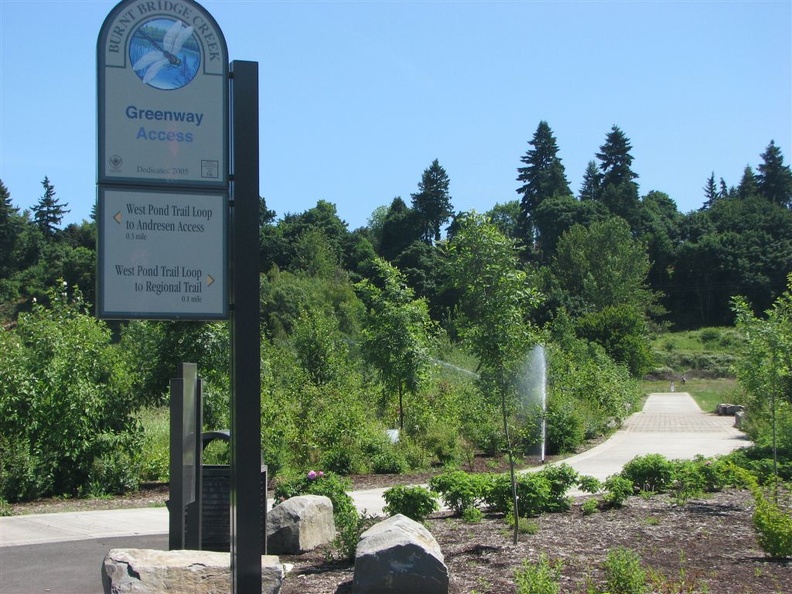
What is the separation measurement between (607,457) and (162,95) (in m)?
16.9

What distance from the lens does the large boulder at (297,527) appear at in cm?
859

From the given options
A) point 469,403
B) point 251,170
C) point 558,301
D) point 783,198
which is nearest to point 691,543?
point 251,170

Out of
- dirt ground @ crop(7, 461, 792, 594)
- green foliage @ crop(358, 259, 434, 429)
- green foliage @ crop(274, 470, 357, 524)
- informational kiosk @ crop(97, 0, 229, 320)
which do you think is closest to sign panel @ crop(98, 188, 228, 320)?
informational kiosk @ crop(97, 0, 229, 320)

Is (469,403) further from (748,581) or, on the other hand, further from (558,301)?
(558,301)

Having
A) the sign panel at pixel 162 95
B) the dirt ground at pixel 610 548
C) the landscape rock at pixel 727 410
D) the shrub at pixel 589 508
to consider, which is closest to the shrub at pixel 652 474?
the dirt ground at pixel 610 548

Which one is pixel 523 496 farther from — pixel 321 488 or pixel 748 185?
pixel 748 185

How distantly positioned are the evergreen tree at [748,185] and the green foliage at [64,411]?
122 meters

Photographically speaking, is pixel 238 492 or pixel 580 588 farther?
pixel 580 588

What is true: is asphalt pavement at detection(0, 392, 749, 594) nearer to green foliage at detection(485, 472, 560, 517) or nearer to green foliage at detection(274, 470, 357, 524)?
green foliage at detection(274, 470, 357, 524)

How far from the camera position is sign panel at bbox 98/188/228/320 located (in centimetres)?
409

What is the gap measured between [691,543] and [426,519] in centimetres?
327

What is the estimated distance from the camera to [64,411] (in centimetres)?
1398

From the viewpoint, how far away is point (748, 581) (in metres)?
6.84

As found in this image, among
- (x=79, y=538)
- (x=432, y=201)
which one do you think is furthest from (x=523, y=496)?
(x=432, y=201)
